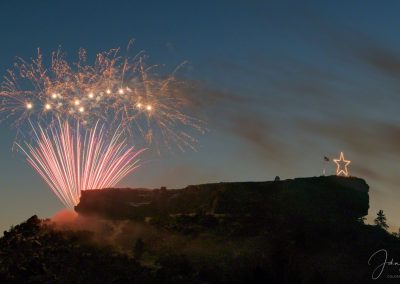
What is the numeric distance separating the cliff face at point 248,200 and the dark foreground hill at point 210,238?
15 cm

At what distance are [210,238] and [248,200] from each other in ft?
30.8

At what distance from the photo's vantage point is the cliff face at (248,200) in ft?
247

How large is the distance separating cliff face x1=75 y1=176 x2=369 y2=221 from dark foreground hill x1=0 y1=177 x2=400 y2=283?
15 centimetres

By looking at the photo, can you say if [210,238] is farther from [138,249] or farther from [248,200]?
[248,200]

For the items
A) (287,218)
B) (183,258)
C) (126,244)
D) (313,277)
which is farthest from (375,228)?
(126,244)

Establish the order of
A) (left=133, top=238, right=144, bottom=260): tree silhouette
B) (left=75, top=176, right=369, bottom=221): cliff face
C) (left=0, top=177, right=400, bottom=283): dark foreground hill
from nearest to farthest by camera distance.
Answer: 1. (left=0, top=177, right=400, bottom=283): dark foreground hill
2. (left=133, top=238, right=144, bottom=260): tree silhouette
3. (left=75, top=176, right=369, bottom=221): cliff face

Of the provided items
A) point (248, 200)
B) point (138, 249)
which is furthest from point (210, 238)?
point (248, 200)

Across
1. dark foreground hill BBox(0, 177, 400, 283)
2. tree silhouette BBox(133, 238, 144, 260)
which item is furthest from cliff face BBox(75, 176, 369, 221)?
tree silhouette BBox(133, 238, 144, 260)

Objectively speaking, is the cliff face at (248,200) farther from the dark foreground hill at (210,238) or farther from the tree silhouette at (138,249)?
the tree silhouette at (138,249)

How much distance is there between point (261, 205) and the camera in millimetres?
75688

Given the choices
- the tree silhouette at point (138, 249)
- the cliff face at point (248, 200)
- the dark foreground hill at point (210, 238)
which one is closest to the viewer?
the dark foreground hill at point (210, 238)

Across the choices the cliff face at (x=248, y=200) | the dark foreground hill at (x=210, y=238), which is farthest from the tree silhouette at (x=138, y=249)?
the cliff face at (x=248, y=200)

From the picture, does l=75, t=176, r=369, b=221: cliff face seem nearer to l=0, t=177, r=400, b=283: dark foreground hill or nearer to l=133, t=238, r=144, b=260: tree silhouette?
l=0, t=177, r=400, b=283: dark foreground hill

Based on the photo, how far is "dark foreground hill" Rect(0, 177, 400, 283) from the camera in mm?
62562
